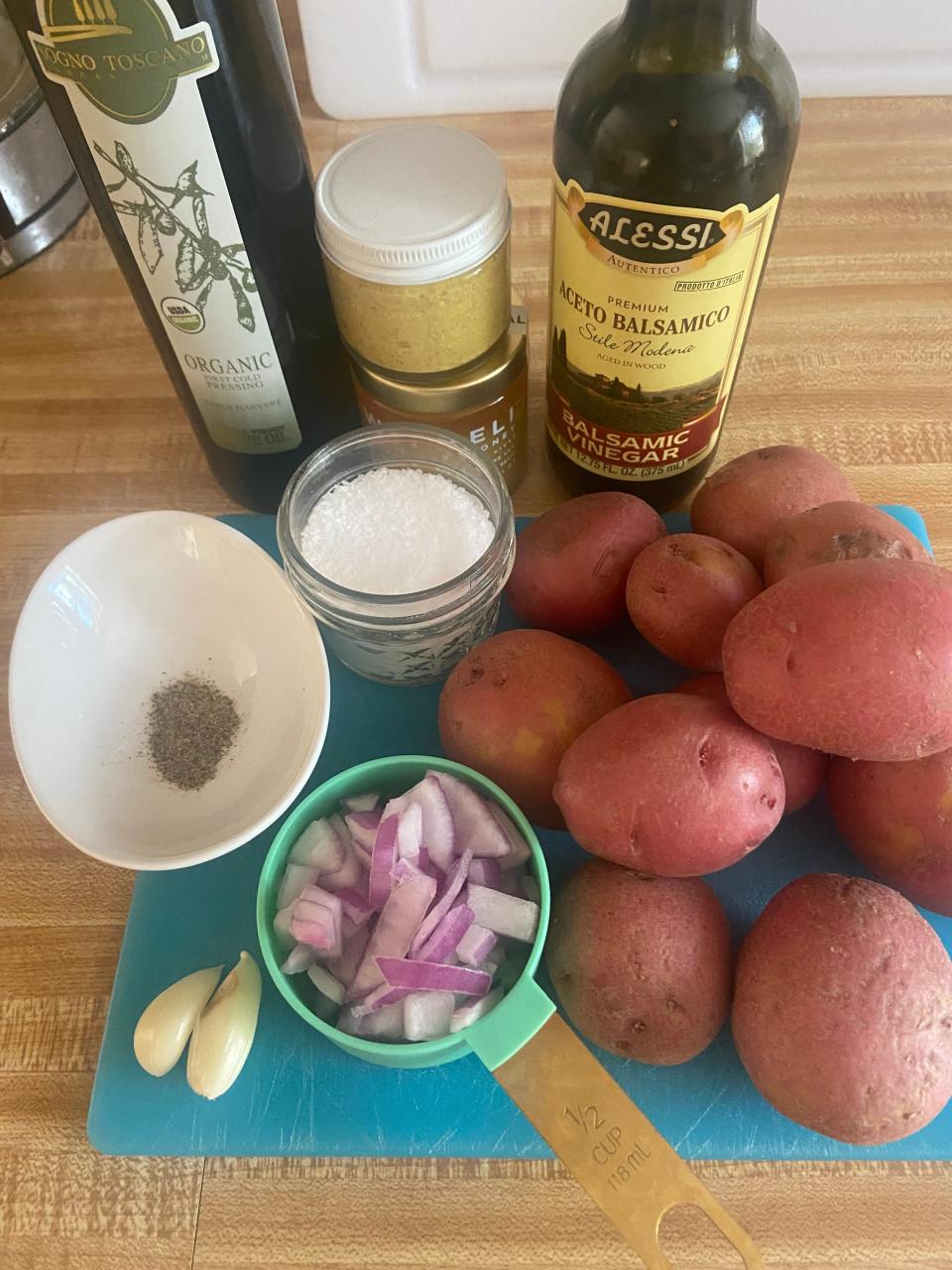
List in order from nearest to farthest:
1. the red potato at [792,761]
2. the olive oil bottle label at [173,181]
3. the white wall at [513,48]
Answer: the olive oil bottle label at [173,181]
the red potato at [792,761]
the white wall at [513,48]

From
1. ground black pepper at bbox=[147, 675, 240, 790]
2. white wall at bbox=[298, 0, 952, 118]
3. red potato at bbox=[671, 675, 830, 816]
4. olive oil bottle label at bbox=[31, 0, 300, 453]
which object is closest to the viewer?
olive oil bottle label at bbox=[31, 0, 300, 453]

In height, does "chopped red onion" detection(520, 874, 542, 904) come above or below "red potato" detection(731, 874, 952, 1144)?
below

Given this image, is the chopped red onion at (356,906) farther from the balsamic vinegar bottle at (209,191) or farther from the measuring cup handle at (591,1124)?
the balsamic vinegar bottle at (209,191)

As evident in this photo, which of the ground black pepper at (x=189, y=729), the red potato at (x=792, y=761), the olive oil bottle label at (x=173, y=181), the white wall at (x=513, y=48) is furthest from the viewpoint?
the white wall at (x=513, y=48)

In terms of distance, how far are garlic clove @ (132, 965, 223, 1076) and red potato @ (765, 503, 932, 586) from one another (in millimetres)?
496

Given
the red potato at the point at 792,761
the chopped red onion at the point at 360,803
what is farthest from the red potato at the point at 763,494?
the chopped red onion at the point at 360,803

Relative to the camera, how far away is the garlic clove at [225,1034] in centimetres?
61

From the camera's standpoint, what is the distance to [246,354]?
716mm

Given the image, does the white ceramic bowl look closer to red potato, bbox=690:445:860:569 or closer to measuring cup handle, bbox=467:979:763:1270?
measuring cup handle, bbox=467:979:763:1270

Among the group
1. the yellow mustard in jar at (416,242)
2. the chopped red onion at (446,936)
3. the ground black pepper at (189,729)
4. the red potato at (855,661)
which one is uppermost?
the yellow mustard in jar at (416,242)

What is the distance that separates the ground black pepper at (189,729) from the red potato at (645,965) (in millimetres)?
314

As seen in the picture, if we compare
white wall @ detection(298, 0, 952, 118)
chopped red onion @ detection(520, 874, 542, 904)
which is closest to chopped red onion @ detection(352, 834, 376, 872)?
chopped red onion @ detection(520, 874, 542, 904)

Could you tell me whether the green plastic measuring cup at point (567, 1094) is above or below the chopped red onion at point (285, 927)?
below

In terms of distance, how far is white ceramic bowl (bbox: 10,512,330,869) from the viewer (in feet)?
2.25
